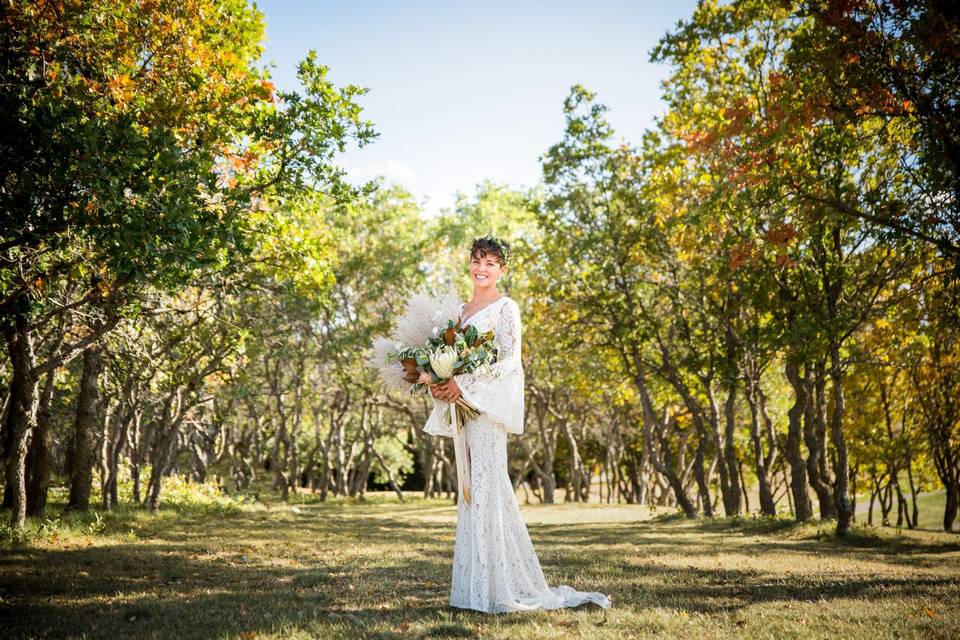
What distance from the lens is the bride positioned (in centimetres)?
566

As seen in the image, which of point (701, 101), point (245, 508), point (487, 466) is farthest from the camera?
point (245, 508)

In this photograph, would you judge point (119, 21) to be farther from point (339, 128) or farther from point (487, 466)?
point (487, 466)

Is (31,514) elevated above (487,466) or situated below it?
below

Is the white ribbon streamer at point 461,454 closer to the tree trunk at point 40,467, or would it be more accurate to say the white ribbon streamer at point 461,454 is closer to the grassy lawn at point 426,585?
the grassy lawn at point 426,585

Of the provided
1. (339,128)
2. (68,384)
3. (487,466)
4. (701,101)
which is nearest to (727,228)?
(701,101)

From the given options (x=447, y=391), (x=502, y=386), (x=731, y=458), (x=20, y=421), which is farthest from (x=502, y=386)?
(x=731, y=458)

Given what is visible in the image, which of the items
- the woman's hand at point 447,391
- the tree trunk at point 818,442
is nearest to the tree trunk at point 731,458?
the tree trunk at point 818,442

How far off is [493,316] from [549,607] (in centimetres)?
272

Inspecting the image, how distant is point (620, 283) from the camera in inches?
676

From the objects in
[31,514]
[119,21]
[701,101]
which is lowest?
[31,514]

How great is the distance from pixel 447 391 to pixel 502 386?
524mm

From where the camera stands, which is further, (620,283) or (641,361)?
(641,361)

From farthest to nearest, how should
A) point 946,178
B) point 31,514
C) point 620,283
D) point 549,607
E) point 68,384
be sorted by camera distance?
point 68,384, point 620,283, point 31,514, point 946,178, point 549,607

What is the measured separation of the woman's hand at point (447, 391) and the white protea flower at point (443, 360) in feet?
0.29
